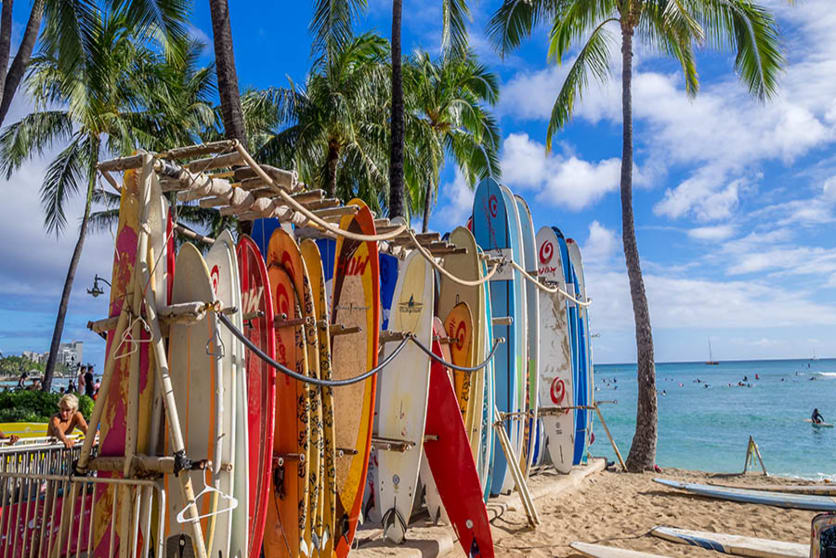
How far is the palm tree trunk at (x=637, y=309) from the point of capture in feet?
32.0

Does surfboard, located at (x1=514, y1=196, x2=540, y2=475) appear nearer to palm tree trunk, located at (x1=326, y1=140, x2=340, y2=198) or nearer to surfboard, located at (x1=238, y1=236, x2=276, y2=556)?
surfboard, located at (x1=238, y1=236, x2=276, y2=556)

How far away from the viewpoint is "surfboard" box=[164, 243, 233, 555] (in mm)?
3014

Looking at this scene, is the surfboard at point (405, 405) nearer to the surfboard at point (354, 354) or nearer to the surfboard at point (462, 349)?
the surfboard at point (354, 354)

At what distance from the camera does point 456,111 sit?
57.4 feet

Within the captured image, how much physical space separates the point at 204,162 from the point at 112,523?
6.25 ft

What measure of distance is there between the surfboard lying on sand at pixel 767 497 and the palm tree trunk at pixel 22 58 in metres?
10.4

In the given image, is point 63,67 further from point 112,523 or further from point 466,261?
point 112,523

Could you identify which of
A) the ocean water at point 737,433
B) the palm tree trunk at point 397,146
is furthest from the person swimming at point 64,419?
the ocean water at point 737,433

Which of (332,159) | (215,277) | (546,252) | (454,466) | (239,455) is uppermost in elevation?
(332,159)

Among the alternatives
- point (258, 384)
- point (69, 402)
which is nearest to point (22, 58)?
point (69, 402)

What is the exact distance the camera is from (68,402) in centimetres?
636

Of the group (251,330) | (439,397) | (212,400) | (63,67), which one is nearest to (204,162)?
(251,330)

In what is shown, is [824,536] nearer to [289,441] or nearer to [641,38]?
[289,441]

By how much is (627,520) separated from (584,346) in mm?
2987
